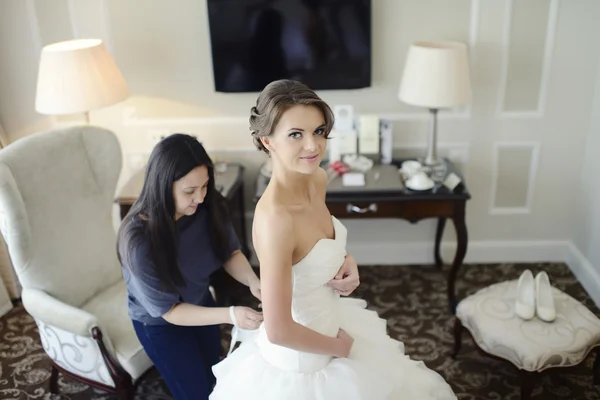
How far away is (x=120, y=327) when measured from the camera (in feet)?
8.20

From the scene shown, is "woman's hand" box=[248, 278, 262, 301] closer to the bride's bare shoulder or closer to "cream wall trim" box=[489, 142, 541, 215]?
the bride's bare shoulder

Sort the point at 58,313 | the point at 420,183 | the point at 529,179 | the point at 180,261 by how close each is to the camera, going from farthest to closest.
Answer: the point at 529,179, the point at 420,183, the point at 58,313, the point at 180,261

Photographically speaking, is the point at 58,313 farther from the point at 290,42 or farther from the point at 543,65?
the point at 543,65

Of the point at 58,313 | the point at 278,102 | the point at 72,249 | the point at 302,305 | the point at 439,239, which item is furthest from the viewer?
the point at 439,239

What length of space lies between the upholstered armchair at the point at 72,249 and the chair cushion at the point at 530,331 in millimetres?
1412

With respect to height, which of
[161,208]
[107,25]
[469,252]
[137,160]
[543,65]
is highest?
[107,25]

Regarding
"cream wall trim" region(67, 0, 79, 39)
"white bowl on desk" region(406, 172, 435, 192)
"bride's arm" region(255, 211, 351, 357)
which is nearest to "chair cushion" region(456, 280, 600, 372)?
"white bowl on desk" region(406, 172, 435, 192)

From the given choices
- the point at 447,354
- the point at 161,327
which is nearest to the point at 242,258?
the point at 161,327

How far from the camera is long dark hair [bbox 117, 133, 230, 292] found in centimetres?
179

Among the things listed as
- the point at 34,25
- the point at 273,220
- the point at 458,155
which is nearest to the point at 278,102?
the point at 273,220

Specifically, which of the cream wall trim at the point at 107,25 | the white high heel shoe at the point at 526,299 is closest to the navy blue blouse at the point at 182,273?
the white high heel shoe at the point at 526,299

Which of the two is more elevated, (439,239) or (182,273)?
(182,273)

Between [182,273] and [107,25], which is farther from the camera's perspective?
[107,25]

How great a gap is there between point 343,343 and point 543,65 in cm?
221
